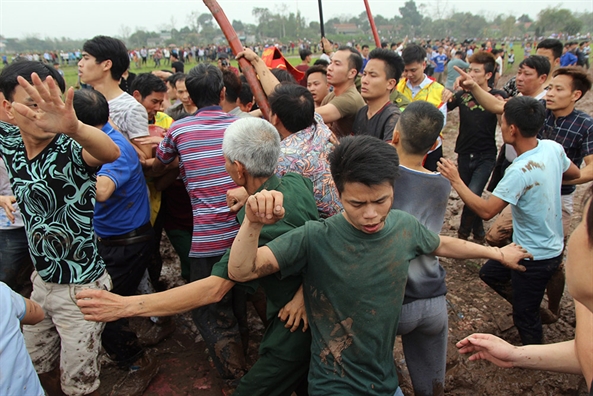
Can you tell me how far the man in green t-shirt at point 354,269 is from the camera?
1.88 meters

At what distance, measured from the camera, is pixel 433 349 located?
2.43 metres

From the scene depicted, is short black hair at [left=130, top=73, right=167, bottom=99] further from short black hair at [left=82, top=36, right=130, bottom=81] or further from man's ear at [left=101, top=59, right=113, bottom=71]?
man's ear at [left=101, top=59, right=113, bottom=71]

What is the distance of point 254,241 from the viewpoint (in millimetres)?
1753

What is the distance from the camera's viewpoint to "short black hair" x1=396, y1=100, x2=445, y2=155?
2434 mm

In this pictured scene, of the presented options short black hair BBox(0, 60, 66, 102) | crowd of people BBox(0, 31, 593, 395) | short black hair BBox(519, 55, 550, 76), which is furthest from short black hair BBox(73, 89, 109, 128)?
short black hair BBox(519, 55, 550, 76)

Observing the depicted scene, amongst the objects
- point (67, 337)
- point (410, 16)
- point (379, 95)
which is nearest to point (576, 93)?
point (379, 95)

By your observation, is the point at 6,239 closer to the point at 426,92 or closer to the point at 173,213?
the point at 173,213

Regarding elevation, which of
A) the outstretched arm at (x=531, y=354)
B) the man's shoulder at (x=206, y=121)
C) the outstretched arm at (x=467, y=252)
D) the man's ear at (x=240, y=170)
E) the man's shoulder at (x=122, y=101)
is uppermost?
the man's shoulder at (x=122, y=101)

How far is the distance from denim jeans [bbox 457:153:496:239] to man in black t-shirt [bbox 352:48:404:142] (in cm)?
192

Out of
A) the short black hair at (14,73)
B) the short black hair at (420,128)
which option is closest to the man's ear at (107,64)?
the short black hair at (14,73)

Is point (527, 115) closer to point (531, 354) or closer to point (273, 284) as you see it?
point (531, 354)

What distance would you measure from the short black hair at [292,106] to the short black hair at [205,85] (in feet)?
1.69

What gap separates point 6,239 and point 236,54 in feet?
7.42

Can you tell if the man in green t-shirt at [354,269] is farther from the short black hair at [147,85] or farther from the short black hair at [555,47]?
the short black hair at [555,47]
